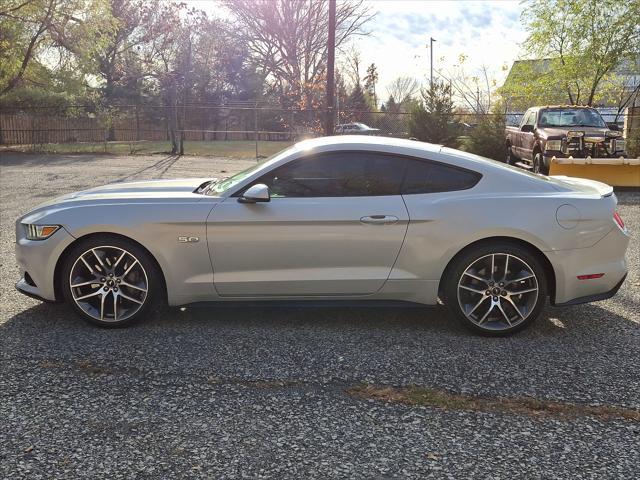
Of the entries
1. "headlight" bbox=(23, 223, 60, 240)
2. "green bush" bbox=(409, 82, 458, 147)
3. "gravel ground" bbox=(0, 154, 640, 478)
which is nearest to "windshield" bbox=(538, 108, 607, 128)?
"green bush" bbox=(409, 82, 458, 147)

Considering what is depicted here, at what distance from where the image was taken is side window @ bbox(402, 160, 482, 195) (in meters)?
4.29

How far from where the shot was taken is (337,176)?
14.2ft

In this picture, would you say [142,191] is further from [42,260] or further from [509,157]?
[509,157]

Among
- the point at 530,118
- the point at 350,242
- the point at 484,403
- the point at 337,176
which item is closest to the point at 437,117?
the point at 530,118

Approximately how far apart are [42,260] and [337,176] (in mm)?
2303

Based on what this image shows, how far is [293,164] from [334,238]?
660mm

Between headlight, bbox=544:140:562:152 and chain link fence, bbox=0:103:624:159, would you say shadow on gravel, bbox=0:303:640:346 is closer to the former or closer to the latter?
headlight, bbox=544:140:562:152

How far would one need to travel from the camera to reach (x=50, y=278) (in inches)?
169

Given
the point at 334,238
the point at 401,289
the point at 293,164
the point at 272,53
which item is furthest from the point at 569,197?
the point at 272,53

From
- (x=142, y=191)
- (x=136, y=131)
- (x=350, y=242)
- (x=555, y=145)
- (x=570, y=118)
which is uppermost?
(x=136, y=131)

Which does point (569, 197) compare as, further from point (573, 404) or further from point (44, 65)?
point (44, 65)

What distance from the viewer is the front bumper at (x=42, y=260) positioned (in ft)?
13.9

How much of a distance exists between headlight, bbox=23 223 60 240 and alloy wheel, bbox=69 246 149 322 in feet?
0.97

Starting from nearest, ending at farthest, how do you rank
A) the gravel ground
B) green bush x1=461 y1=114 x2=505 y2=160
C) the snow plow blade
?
the gravel ground, the snow plow blade, green bush x1=461 y1=114 x2=505 y2=160
